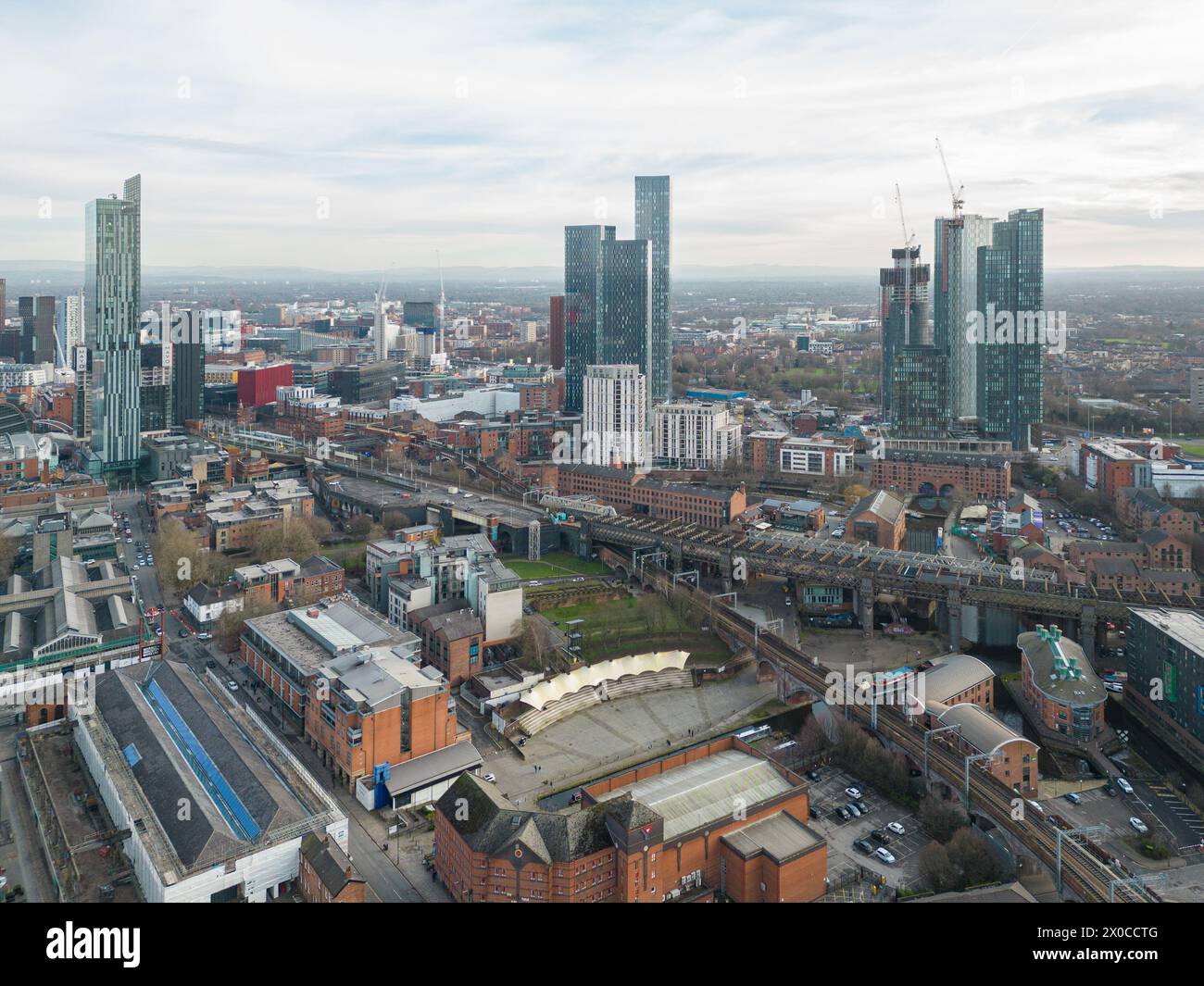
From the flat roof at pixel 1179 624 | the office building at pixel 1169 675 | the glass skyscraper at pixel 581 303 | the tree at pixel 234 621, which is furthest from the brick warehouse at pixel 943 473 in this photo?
the tree at pixel 234 621

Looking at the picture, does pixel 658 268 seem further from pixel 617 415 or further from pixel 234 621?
pixel 234 621

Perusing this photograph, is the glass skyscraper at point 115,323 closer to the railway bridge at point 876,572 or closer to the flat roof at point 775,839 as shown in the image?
the railway bridge at point 876,572

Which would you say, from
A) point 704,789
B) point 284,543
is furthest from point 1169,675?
point 284,543

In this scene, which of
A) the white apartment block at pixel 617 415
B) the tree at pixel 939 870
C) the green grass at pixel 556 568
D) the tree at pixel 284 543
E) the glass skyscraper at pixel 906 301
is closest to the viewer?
the tree at pixel 939 870

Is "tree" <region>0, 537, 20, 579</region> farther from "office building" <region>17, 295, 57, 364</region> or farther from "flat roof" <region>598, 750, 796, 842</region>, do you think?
"office building" <region>17, 295, 57, 364</region>
